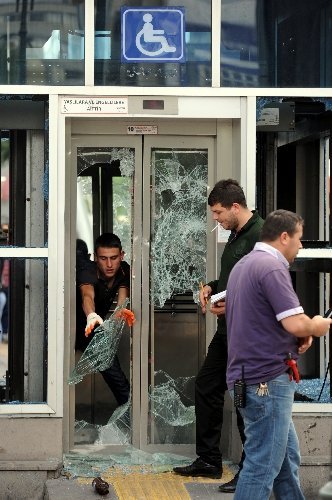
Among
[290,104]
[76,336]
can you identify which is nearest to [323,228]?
[290,104]

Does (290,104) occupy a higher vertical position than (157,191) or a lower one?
higher

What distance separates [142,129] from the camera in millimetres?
8477

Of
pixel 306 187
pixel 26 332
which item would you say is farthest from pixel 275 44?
pixel 26 332

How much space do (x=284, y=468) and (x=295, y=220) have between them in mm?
1289

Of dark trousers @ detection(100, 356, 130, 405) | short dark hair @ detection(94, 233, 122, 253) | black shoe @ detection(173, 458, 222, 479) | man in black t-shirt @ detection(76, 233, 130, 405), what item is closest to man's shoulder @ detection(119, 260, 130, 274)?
man in black t-shirt @ detection(76, 233, 130, 405)

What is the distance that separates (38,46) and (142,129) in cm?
90

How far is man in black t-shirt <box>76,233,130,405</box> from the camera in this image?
8.61 metres

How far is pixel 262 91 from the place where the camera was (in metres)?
8.21

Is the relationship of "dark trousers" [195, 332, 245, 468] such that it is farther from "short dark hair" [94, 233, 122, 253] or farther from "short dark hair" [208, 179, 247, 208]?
"short dark hair" [94, 233, 122, 253]

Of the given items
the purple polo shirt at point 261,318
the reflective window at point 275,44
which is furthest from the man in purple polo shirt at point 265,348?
the reflective window at point 275,44

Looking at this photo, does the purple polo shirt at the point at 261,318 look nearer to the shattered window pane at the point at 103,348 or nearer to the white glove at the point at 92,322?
the white glove at the point at 92,322

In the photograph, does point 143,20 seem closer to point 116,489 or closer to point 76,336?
point 76,336

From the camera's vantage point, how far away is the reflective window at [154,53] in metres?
8.21

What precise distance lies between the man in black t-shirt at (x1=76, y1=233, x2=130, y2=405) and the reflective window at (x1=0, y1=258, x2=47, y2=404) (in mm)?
362
